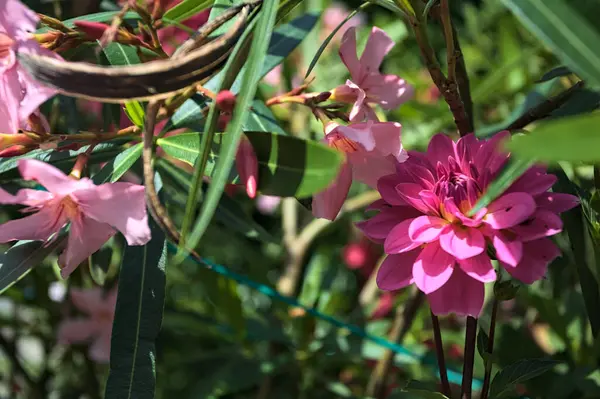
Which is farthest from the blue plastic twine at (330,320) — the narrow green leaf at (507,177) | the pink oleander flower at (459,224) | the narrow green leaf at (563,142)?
the narrow green leaf at (563,142)

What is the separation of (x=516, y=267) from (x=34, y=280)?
47.6 inches

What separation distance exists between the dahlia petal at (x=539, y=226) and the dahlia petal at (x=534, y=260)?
21mm

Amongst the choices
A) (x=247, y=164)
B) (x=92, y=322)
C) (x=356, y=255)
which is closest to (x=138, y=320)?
(x=247, y=164)

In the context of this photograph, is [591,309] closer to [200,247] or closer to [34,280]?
[200,247]

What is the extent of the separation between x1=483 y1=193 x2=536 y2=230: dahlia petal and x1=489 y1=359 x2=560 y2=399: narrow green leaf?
0.21 m

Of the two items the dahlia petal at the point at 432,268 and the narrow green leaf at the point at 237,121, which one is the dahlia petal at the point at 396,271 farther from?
the narrow green leaf at the point at 237,121

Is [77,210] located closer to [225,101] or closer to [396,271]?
[225,101]

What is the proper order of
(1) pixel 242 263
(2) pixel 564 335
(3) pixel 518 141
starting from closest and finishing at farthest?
(3) pixel 518 141, (2) pixel 564 335, (1) pixel 242 263

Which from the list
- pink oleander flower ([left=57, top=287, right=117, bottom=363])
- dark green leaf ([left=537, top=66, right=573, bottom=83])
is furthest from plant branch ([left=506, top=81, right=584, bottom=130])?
pink oleander flower ([left=57, top=287, right=117, bottom=363])

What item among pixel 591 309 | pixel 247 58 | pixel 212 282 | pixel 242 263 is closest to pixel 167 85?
pixel 247 58

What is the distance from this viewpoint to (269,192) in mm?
673

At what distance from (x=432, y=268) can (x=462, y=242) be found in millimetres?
37

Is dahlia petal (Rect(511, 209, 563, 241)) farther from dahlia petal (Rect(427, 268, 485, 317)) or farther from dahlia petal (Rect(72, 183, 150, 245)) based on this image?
dahlia petal (Rect(72, 183, 150, 245))

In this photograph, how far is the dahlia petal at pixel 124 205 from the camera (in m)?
0.68
